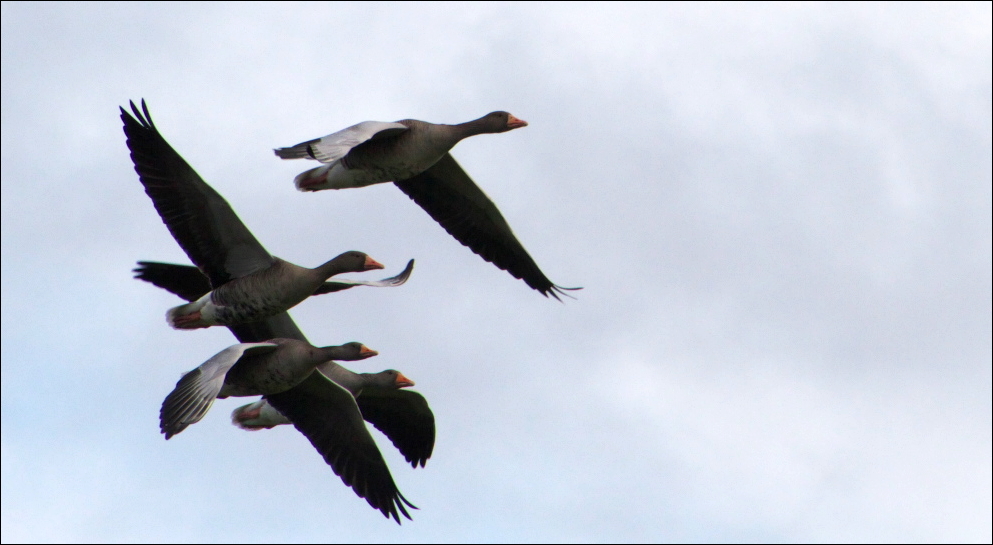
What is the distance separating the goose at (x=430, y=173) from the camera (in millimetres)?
16500

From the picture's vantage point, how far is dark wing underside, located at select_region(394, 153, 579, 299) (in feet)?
63.2

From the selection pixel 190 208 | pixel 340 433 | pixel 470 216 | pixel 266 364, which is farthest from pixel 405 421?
pixel 190 208

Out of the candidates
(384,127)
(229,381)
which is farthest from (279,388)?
(384,127)

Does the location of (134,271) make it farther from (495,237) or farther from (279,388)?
(495,237)

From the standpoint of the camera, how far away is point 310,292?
1677 centimetres

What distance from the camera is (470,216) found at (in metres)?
19.7

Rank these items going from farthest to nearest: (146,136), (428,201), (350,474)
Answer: (428,201), (350,474), (146,136)

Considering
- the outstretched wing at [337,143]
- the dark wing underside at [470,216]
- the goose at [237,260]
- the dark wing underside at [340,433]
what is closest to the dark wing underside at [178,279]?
the goose at [237,260]

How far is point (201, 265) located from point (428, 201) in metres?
3.81

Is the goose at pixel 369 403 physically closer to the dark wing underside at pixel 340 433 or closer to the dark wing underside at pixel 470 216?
the dark wing underside at pixel 340 433

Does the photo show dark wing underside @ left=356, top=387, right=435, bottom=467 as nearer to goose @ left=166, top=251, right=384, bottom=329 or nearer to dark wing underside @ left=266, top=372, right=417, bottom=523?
dark wing underside @ left=266, top=372, right=417, bottom=523

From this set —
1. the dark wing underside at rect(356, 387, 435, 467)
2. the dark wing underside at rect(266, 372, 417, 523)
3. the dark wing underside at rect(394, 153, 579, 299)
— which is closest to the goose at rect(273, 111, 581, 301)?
the dark wing underside at rect(394, 153, 579, 299)

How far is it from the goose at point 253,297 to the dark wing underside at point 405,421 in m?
3.24

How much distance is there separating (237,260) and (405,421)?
162 inches
